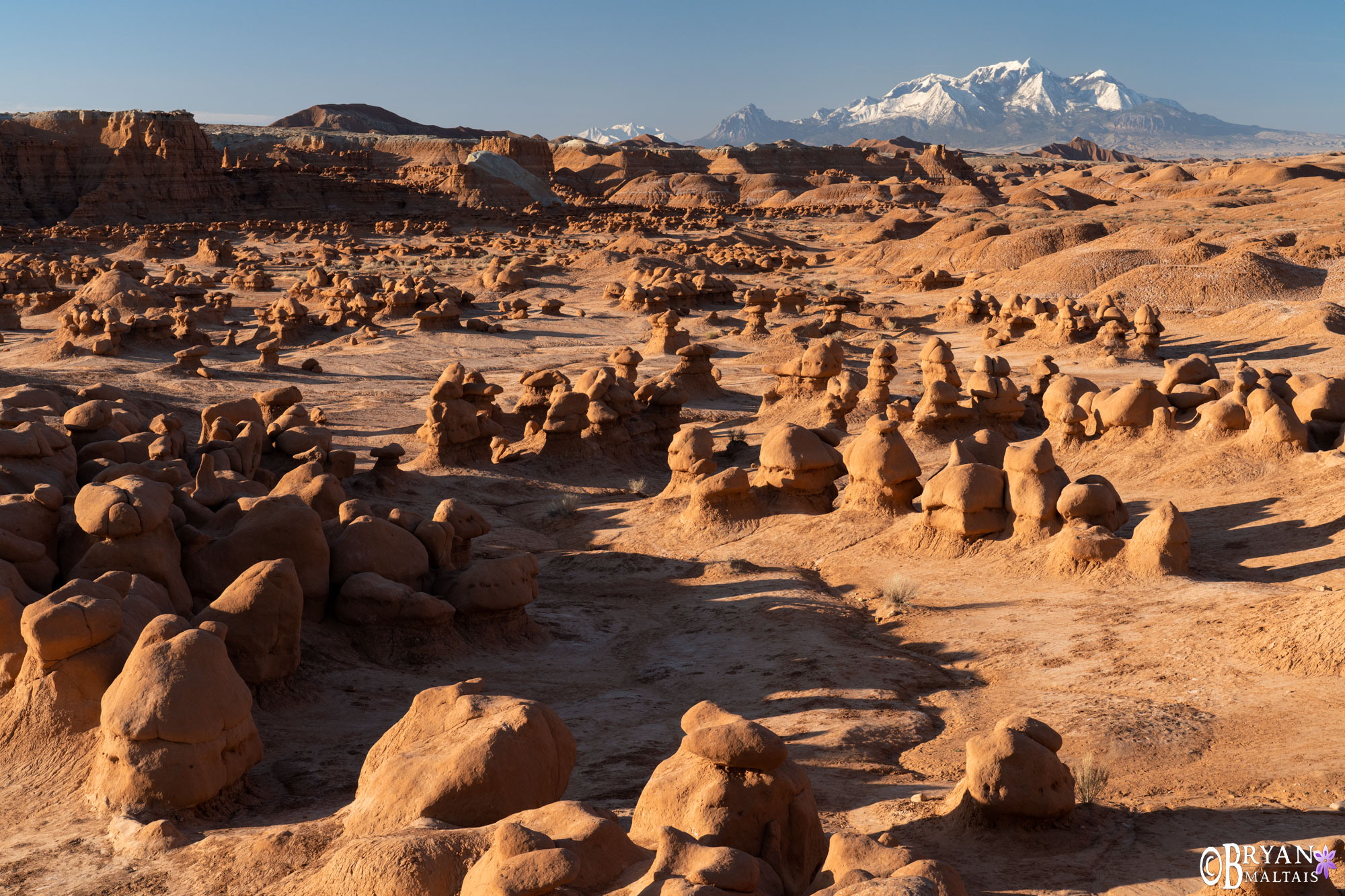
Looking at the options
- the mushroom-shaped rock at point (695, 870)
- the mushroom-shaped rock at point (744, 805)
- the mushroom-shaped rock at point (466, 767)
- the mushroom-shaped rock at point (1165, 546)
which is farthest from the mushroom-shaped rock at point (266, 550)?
the mushroom-shaped rock at point (1165, 546)

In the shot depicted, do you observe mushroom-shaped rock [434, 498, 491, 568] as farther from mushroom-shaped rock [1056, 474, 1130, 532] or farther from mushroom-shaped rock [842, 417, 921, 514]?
mushroom-shaped rock [1056, 474, 1130, 532]

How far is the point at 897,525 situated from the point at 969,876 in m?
6.53

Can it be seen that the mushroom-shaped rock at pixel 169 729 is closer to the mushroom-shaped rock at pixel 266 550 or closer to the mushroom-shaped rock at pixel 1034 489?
the mushroom-shaped rock at pixel 266 550

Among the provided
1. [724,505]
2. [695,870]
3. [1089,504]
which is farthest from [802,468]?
[695,870]

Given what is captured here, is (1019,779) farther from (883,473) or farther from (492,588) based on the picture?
(883,473)

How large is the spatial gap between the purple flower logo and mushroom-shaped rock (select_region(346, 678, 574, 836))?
2.94m

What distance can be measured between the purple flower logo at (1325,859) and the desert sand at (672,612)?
0.06m

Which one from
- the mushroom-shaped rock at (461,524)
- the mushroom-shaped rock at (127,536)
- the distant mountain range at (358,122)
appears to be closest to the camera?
the mushroom-shaped rock at (127,536)

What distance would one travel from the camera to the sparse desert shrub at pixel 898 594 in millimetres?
8953

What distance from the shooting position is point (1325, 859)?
382cm

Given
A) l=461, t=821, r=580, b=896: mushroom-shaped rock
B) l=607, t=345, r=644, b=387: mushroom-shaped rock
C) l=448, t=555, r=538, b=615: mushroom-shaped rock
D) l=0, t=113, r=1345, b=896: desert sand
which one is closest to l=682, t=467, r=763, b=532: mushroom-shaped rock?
l=0, t=113, r=1345, b=896: desert sand

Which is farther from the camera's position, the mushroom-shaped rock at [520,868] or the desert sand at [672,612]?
the desert sand at [672,612]

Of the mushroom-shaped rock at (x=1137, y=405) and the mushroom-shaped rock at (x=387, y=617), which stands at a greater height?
the mushroom-shaped rock at (x=1137, y=405)

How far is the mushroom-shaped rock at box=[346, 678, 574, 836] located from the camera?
182 inches
